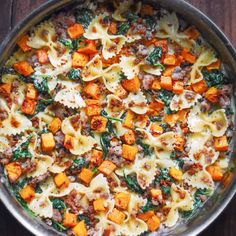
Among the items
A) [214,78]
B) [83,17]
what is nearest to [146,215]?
[214,78]

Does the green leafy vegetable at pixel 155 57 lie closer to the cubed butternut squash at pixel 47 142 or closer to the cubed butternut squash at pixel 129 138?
the cubed butternut squash at pixel 129 138

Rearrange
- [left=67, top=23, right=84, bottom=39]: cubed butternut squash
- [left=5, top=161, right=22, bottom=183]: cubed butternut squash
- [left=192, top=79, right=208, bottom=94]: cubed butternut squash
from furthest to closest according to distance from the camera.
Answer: [left=192, top=79, right=208, bottom=94]: cubed butternut squash
[left=67, top=23, right=84, bottom=39]: cubed butternut squash
[left=5, top=161, right=22, bottom=183]: cubed butternut squash

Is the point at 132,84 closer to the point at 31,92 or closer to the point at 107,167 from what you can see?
the point at 107,167

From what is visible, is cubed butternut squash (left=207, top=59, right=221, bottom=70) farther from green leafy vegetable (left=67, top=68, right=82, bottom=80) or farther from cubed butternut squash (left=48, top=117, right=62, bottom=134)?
cubed butternut squash (left=48, top=117, right=62, bottom=134)

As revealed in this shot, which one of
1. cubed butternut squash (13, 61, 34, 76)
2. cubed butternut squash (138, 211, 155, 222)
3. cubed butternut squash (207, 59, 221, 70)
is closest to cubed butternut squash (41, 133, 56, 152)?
cubed butternut squash (13, 61, 34, 76)

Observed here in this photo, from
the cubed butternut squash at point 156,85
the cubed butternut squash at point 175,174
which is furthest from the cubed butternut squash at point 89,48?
the cubed butternut squash at point 175,174
